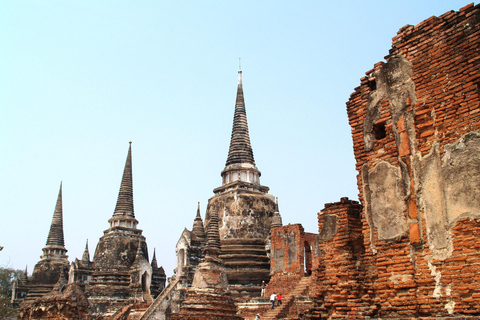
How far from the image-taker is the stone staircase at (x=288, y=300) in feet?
65.1

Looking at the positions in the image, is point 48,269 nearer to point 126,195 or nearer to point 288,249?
point 126,195

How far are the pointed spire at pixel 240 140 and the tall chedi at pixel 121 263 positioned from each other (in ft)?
27.5

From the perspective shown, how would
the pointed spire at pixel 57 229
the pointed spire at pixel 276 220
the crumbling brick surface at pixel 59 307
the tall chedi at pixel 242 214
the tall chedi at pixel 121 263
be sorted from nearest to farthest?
the crumbling brick surface at pixel 59 307, the tall chedi at pixel 242 214, the pointed spire at pixel 276 220, the tall chedi at pixel 121 263, the pointed spire at pixel 57 229

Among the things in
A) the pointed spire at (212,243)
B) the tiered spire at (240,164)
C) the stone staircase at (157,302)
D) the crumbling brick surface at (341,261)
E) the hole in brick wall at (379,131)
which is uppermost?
the tiered spire at (240,164)

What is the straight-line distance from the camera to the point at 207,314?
18.5 meters

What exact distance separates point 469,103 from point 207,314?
47.6 feet

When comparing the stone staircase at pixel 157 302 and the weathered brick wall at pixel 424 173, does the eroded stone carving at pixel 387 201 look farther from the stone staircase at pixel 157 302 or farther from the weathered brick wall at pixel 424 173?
the stone staircase at pixel 157 302

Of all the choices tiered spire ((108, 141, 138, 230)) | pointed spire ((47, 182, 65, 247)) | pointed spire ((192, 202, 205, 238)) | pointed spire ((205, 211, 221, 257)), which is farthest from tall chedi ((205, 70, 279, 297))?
pointed spire ((47, 182, 65, 247))

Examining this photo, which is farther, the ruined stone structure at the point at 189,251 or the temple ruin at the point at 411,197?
the ruined stone structure at the point at 189,251

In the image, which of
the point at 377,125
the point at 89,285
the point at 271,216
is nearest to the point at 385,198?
the point at 377,125

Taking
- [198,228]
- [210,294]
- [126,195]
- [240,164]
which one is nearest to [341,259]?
[210,294]

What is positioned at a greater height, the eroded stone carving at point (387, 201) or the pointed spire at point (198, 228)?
the pointed spire at point (198, 228)

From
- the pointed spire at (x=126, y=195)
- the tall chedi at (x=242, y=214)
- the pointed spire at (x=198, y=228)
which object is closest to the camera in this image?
the tall chedi at (x=242, y=214)

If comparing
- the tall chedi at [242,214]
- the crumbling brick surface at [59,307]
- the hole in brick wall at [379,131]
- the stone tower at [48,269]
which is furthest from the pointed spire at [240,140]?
the hole in brick wall at [379,131]
